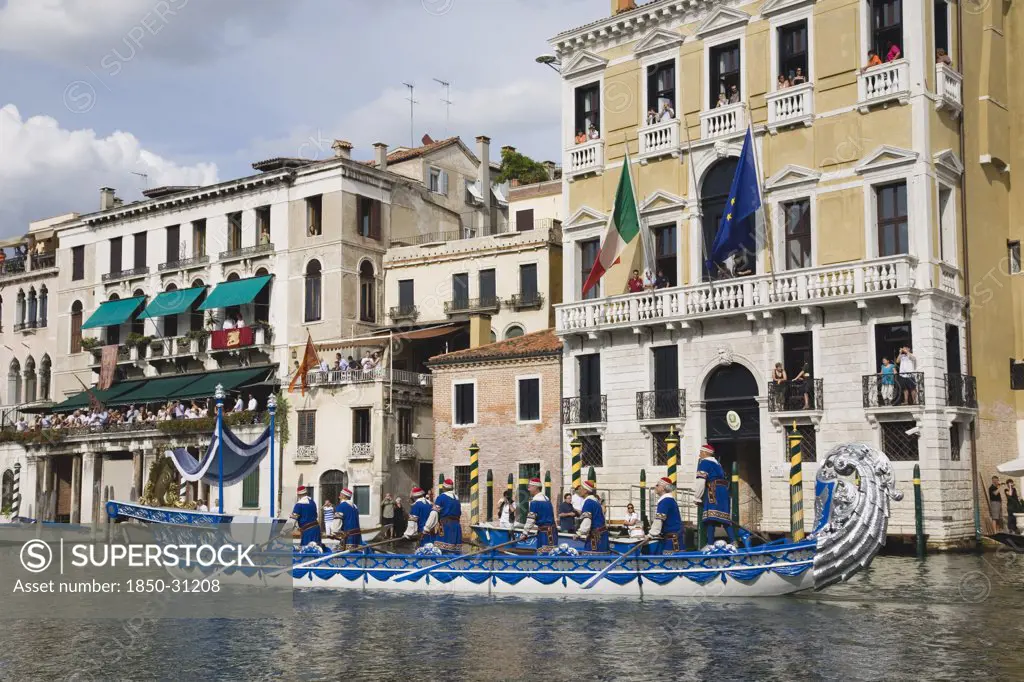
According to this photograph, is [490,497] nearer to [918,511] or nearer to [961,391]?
[918,511]

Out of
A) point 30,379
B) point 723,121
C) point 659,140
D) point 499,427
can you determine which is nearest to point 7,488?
point 30,379

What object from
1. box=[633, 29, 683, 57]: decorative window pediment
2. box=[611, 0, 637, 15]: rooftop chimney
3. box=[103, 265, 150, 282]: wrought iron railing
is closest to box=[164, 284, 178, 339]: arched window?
box=[103, 265, 150, 282]: wrought iron railing

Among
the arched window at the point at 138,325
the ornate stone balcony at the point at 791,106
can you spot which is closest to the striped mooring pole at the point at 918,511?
the ornate stone balcony at the point at 791,106

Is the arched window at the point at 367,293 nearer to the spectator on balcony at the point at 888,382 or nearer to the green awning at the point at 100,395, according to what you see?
the green awning at the point at 100,395

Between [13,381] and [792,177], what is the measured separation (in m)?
39.0

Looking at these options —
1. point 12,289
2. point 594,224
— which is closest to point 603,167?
point 594,224

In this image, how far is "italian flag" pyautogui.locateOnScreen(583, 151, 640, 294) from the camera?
108ft

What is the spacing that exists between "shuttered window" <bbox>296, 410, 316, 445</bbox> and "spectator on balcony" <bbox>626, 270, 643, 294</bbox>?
13427mm

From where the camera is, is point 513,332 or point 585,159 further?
point 513,332

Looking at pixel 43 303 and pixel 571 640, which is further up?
pixel 43 303

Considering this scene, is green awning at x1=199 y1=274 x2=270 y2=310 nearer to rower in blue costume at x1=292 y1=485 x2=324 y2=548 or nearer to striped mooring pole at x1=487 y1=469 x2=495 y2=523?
striped mooring pole at x1=487 y1=469 x2=495 y2=523

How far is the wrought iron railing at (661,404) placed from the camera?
3300 centimetres

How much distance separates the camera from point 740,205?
3078 cm

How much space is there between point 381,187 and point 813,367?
20.3m
